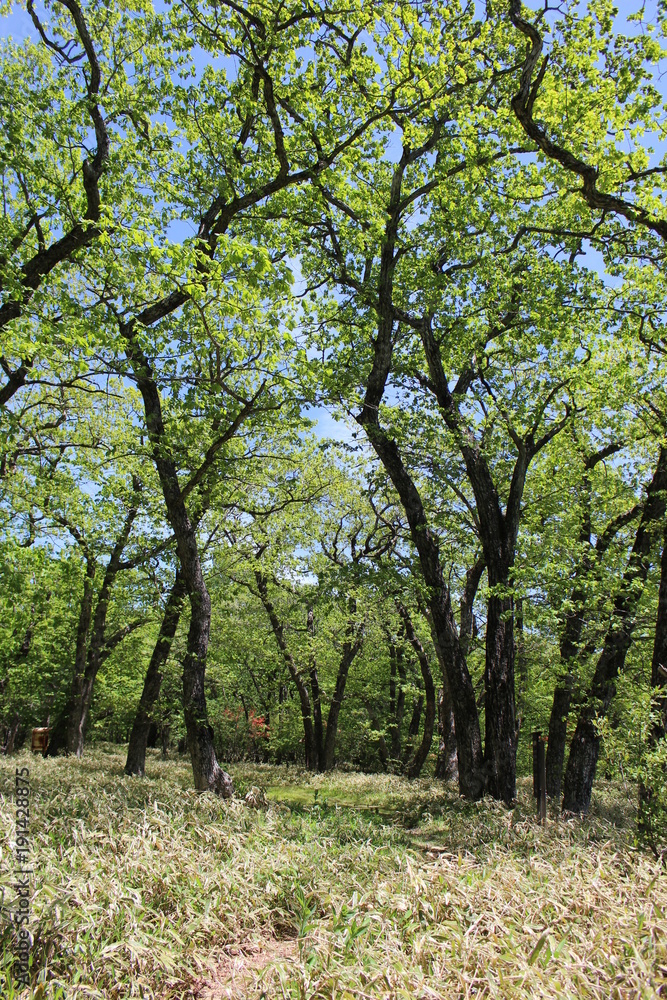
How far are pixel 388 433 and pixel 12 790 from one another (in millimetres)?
7402

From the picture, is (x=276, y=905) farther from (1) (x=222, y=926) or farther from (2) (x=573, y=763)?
(2) (x=573, y=763)

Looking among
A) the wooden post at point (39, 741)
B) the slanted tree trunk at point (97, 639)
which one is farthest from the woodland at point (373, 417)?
the wooden post at point (39, 741)

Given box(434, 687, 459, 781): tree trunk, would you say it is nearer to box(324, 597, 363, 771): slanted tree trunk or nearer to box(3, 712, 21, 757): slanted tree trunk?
box(324, 597, 363, 771): slanted tree trunk

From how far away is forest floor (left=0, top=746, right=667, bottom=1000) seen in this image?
3396mm

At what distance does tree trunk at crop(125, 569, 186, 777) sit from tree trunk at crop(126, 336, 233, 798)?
76 cm

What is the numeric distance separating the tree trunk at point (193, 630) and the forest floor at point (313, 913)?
2.34m

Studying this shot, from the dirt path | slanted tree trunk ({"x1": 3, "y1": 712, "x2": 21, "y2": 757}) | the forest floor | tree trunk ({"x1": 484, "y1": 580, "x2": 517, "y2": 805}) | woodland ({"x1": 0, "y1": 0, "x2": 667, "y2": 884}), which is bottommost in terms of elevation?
slanted tree trunk ({"x1": 3, "y1": 712, "x2": 21, "y2": 757})

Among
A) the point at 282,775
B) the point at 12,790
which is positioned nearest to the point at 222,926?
the point at 12,790

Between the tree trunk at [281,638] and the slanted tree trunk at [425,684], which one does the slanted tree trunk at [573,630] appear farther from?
the tree trunk at [281,638]

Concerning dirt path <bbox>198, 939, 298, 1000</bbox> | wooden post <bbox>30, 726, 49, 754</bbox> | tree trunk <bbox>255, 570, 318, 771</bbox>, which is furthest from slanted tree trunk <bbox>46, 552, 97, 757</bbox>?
dirt path <bbox>198, 939, 298, 1000</bbox>

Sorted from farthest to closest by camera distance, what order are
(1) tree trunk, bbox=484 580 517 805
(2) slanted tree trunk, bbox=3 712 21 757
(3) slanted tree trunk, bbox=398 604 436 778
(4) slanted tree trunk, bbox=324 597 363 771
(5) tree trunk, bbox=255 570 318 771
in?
(2) slanted tree trunk, bbox=3 712 21 757, (3) slanted tree trunk, bbox=398 604 436 778, (5) tree trunk, bbox=255 570 318 771, (4) slanted tree trunk, bbox=324 597 363 771, (1) tree trunk, bbox=484 580 517 805

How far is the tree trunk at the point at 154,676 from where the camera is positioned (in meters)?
10.9

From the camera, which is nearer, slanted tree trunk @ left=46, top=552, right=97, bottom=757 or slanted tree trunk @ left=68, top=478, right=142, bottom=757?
slanted tree trunk @ left=68, top=478, right=142, bottom=757

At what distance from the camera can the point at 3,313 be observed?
6.68m
